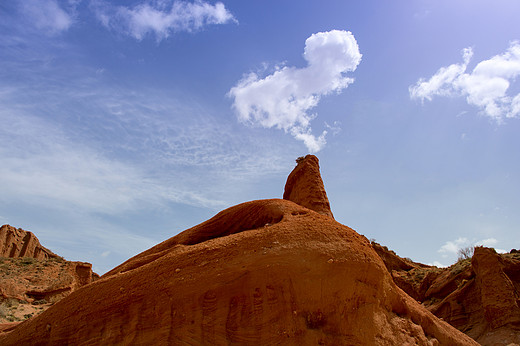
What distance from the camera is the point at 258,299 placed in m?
6.88

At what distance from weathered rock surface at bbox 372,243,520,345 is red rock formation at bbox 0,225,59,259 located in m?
43.2

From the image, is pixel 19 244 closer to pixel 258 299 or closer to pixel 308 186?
pixel 308 186

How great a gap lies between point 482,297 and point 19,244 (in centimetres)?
4727

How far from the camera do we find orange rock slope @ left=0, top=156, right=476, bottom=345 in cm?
673

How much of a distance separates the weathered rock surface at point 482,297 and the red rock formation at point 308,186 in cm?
1241

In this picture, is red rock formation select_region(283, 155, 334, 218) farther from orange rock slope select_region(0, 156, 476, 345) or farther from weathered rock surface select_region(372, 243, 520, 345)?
weathered rock surface select_region(372, 243, 520, 345)

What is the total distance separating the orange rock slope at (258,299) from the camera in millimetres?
6727

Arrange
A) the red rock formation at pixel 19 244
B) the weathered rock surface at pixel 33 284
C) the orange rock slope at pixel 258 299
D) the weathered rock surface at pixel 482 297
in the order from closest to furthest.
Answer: the orange rock slope at pixel 258 299 → the weathered rock surface at pixel 482 297 → the weathered rock surface at pixel 33 284 → the red rock formation at pixel 19 244

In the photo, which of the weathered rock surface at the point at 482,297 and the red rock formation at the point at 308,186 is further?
the weathered rock surface at the point at 482,297

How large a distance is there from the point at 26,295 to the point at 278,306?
26617mm

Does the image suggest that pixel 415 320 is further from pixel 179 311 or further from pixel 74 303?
pixel 74 303

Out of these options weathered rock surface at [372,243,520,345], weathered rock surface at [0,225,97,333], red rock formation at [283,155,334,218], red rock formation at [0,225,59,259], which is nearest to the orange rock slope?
red rock formation at [283,155,334,218]

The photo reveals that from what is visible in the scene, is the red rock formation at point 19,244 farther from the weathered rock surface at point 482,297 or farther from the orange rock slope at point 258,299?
the weathered rock surface at point 482,297

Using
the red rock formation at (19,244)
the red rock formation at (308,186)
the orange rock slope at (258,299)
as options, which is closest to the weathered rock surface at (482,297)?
the red rock formation at (308,186)
